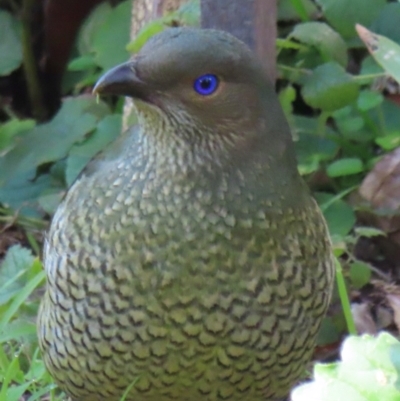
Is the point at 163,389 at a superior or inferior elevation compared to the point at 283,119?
inferior


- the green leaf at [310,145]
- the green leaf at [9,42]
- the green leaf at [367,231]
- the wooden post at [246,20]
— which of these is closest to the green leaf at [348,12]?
the green leaf at [310,145]

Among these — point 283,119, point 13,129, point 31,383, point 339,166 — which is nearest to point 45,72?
point 13,129

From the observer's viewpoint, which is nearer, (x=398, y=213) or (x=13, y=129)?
(x=398, y=213)

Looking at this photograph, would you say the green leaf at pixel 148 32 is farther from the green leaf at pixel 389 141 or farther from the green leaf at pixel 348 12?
the green leaf at pixel 389 141

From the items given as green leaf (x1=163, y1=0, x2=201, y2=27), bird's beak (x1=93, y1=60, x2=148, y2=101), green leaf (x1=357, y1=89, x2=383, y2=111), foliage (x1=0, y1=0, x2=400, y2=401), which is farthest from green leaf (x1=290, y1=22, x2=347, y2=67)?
bird's beak (x1=93, y1=60, x2=148, y2=101)

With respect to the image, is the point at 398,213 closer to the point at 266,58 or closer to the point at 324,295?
the point at 266,58

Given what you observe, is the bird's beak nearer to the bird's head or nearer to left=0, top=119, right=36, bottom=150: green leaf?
the bird's head

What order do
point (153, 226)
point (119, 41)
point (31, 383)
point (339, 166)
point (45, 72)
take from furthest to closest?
point (45, 72), point (119, 41), point (339, 166), point (31, 383), point (153, 226)
